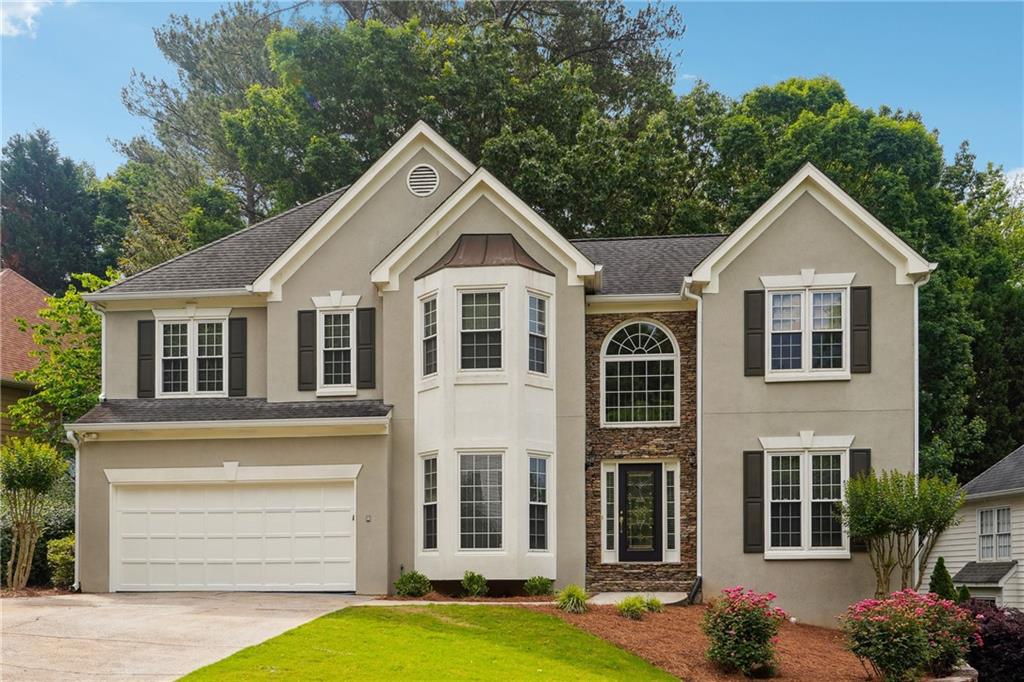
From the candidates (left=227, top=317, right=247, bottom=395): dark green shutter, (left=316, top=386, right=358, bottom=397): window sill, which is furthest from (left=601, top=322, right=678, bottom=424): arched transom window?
(left=227, top=317, right=247, bottom=395): dark green shutter

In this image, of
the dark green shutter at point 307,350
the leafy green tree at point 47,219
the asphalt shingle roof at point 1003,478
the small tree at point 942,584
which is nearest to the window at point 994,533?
the asphalt shingle roof at point 1003,478

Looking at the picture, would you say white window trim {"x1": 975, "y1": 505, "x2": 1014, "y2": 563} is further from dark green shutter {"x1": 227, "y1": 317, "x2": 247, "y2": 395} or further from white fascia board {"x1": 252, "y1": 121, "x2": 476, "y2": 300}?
dark green shutter {"x1": 227, "y1": 317, "x2": 247, "y2": 395}

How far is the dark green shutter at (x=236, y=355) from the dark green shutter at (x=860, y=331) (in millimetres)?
12147

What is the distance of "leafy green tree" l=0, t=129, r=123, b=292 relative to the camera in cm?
5119

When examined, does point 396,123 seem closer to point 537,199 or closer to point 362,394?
point 537,199

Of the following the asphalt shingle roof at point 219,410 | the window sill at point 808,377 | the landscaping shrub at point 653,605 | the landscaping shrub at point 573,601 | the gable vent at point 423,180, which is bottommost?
the landscaping shrub at point 653,605

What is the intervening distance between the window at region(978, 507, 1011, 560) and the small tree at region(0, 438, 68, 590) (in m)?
20.8

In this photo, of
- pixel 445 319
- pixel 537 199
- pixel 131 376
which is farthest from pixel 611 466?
pixel 537 199

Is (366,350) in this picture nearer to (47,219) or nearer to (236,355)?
(236,355)

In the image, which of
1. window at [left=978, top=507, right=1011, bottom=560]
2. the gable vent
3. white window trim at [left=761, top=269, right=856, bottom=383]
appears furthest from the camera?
window at [left=978, top=507, right=1011, bottom=560]

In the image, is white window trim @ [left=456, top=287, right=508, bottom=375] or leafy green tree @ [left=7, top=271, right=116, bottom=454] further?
leafy green tree @ [left=7, top=271, right=116, bottom=454]

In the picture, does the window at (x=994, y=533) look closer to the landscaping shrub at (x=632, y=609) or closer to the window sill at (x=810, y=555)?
the window sill at (x=810, y=555)

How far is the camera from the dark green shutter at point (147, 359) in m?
24.1

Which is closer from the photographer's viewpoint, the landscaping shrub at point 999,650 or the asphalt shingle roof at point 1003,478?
the landscaping shrub at point 999,650
